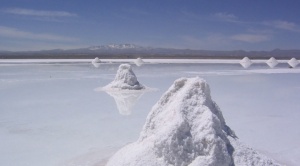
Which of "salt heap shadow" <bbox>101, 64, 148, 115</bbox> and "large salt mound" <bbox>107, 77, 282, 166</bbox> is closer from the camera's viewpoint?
"large salt mound" <bbox>107, 77, 282, 166</bbox>

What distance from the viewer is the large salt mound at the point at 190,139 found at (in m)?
3.00

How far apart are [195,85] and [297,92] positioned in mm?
7631

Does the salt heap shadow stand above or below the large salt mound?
below

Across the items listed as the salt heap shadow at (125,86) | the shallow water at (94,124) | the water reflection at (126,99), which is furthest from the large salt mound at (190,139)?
the salt heap shadow at (125,86)

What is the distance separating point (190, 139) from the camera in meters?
3.04

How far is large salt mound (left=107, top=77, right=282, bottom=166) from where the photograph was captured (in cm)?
300

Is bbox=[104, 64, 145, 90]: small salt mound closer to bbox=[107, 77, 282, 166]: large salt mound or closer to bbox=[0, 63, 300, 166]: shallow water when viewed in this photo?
bbox=[0, 63, 300, 166]: shallow water

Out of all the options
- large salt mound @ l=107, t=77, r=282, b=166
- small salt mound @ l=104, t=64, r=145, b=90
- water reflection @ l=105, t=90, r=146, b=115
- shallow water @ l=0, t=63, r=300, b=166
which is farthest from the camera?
small salt mound @ l=104, t=64, r=145, b=90

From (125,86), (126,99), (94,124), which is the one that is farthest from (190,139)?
(125,86)

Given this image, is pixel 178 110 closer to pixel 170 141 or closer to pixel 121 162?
pixel 170 141

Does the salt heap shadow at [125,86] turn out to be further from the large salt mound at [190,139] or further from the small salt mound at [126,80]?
the large salt mound at [190,139]

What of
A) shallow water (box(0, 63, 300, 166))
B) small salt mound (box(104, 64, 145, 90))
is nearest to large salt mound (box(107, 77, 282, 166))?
shallow water (box(0, 63, 300, 166))

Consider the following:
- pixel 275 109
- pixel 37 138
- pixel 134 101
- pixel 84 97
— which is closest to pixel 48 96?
pixel 84 97

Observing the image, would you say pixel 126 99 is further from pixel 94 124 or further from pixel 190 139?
pixel 190 139
